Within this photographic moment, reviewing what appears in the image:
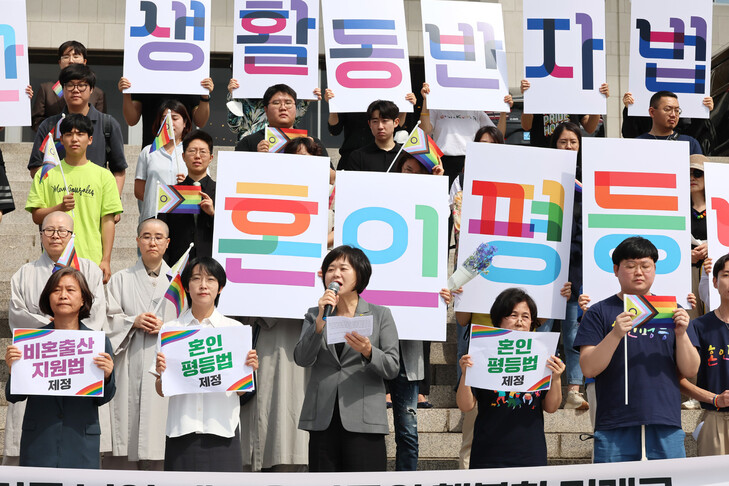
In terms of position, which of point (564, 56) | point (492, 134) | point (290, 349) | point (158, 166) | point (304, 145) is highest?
point (564, 56)

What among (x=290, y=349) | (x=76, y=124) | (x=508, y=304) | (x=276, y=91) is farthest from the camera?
(x=276, y=91)

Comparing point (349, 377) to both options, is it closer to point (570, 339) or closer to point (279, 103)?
point (570, 339)

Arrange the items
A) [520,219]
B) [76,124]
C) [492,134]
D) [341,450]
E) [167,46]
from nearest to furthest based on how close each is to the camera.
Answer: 1. [341,450]
2. [520,219]
3. [76,124]
4. [492,134]
5. [167,46]

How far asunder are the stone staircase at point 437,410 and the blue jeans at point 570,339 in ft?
0.83

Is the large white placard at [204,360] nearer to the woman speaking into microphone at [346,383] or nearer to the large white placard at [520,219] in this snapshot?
the woman speaking into microphone at [346,383]

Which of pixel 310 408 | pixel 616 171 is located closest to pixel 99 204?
pixel 310 408

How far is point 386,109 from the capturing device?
8.95 m

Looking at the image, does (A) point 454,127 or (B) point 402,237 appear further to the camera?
(A) point 454,127

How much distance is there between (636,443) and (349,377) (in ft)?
5.23

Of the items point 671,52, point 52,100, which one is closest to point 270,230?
point 52,100

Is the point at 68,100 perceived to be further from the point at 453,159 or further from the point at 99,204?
the point at 453,159

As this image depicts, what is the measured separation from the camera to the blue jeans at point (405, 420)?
698 cm

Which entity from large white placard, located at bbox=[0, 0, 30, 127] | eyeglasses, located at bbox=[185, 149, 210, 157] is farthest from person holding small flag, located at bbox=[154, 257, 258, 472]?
large white placard, located at bbox=[0, 0, 30, 127]

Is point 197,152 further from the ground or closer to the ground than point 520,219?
further from the ground
